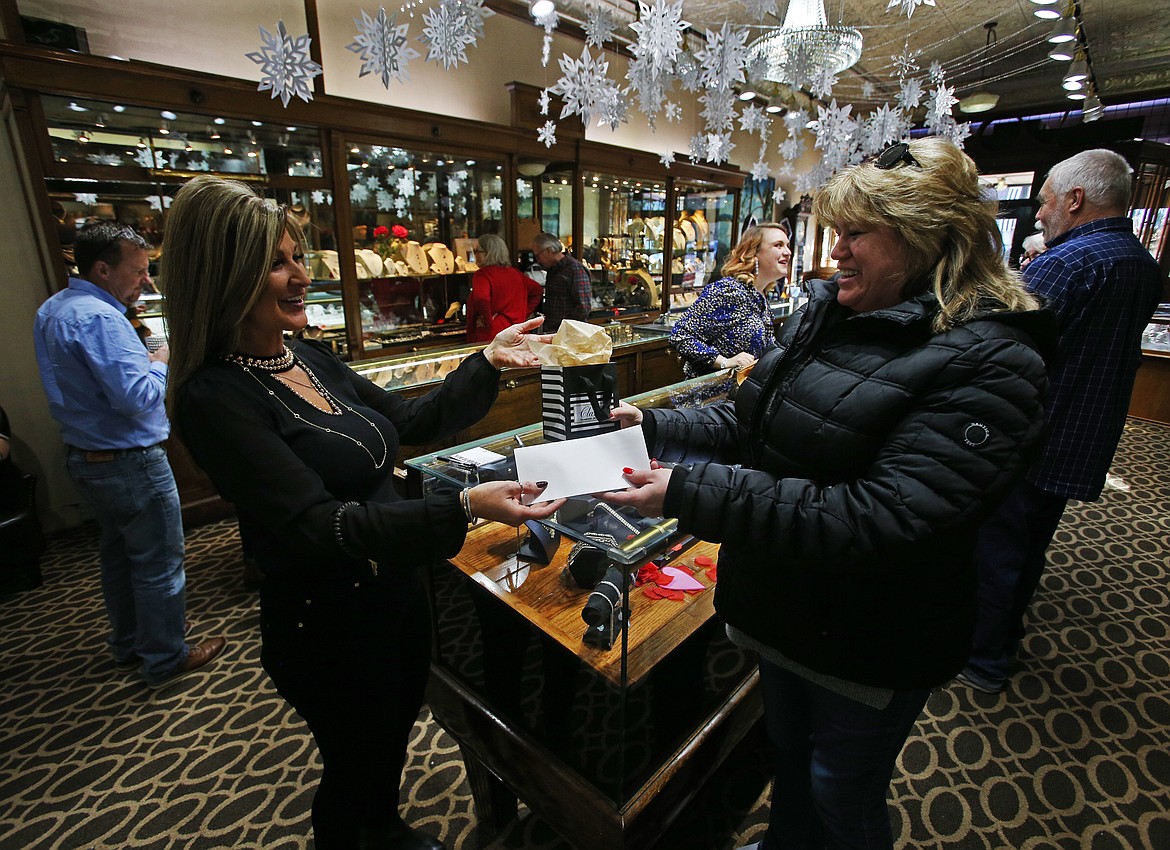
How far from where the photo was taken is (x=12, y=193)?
3230 mm

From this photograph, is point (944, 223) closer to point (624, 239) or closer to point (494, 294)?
point (494, 294)

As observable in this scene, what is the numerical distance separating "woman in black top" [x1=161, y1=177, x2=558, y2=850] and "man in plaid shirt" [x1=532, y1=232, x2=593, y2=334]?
12.7ft

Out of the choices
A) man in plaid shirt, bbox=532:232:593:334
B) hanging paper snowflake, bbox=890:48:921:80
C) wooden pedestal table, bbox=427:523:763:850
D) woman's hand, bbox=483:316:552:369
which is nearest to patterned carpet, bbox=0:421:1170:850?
wooden pedestal table, bbox=427:523:763:850

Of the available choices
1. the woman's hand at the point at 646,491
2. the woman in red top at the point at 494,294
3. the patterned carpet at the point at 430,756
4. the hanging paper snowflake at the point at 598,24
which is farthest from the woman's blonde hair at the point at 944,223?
the woman in red top at the point at 494,294

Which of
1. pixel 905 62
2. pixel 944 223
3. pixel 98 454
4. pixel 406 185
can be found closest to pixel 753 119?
pixel 905 62

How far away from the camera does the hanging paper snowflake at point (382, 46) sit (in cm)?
215

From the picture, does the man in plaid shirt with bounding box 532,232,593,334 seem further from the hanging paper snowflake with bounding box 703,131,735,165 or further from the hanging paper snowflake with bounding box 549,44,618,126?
the hanging paper snowflake with bounding box 549,44,618,126

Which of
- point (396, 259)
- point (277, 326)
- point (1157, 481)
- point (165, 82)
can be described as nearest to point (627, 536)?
point (277, 326)

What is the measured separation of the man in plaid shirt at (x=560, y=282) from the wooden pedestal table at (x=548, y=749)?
3844 mm

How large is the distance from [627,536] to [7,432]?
3.77 metres

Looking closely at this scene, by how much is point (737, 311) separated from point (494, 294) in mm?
2412

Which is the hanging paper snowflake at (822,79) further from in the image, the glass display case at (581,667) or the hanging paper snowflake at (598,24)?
the glass display case at (581,667)

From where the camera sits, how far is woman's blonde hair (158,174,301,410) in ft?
3.58

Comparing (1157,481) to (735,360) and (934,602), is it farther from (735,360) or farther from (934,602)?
(934,602)
